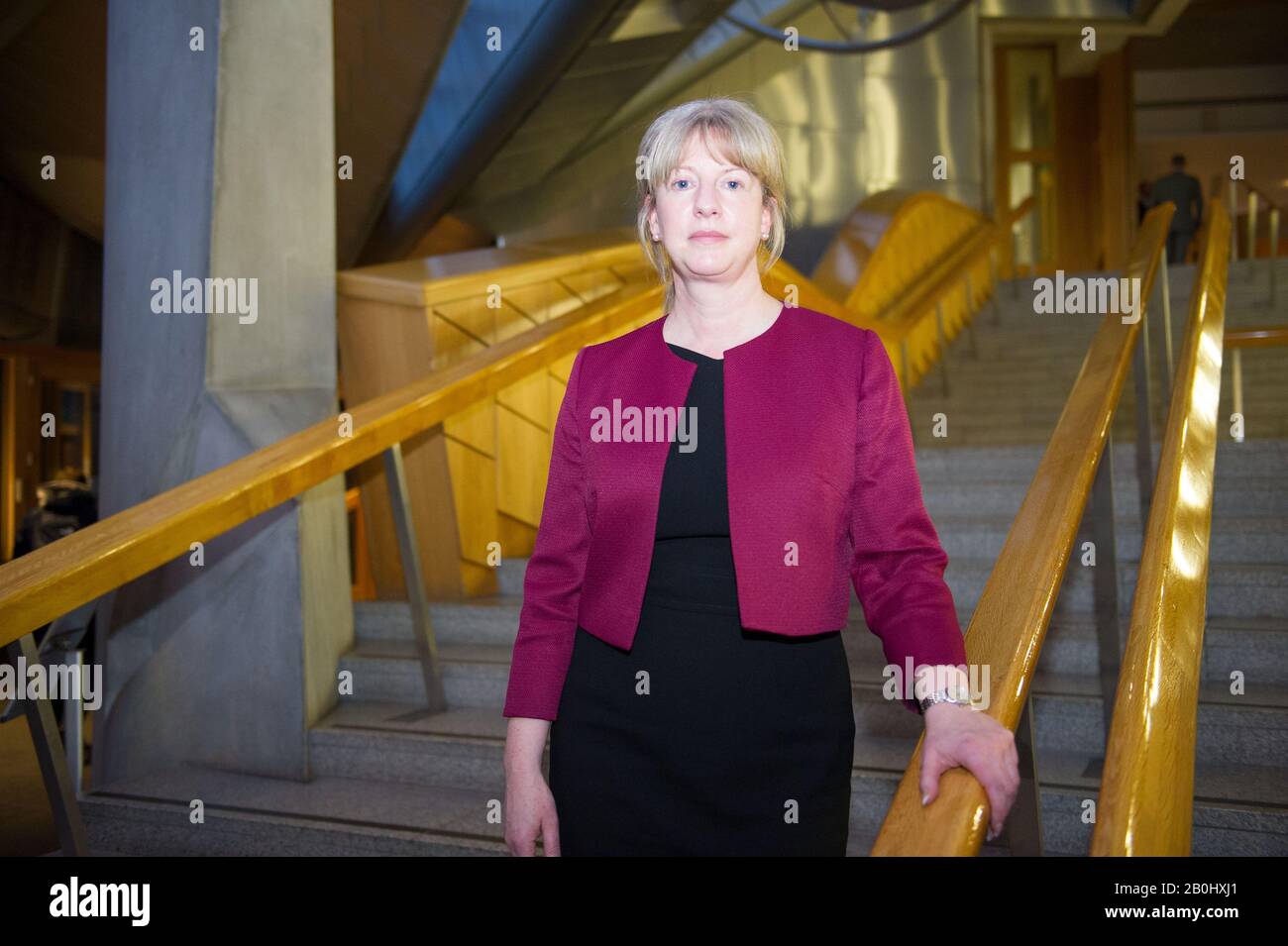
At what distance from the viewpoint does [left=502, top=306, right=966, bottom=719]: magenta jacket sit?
129cm

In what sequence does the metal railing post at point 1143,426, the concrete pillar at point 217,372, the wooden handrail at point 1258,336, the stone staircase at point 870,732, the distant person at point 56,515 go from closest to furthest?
the stone staircase at point 870,732 < the concrete pillar at point 217,372 < the metal railing post at point 1143,426 < the wooden handrail at point 1258,336 < the distant person at point 56,515

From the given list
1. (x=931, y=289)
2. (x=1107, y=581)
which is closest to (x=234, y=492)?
(x=1107, y=581)

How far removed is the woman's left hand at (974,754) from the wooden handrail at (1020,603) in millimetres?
→ 11

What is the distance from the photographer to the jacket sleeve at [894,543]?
1.21 metres

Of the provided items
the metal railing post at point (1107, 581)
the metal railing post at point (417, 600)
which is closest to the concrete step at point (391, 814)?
the metal railing post at point (1107, 581)

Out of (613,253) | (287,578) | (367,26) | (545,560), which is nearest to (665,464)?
(545,560)

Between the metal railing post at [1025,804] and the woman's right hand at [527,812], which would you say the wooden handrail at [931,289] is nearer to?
the metal railing post at [1025,804]

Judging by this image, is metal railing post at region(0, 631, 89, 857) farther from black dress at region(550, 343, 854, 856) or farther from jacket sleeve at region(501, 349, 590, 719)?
black dress at region(550, 343, 854, 856)

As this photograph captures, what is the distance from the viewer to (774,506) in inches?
51.9

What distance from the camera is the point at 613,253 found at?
5703 millimetres

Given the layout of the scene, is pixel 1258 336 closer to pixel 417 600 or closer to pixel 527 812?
pixel 417 600

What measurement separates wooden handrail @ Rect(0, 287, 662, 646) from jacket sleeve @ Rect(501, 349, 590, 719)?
97cm

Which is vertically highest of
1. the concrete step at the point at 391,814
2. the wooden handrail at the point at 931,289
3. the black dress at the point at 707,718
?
the wooden handrail at the point at 931,289

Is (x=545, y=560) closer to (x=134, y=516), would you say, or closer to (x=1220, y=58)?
(x=134, y=516)
